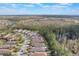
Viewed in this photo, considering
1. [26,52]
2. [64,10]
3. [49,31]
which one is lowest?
[26,52]

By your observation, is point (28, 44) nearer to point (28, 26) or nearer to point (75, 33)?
point (28, 26)

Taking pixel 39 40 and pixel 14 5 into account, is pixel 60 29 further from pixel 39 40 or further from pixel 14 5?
pixel 14 5

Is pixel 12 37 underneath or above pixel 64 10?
underneath

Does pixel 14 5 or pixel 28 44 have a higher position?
pixel 14 5

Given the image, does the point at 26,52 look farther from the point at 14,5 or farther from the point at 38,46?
the point at 14,5

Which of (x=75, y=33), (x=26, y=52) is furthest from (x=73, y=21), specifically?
(x=26, y=52)

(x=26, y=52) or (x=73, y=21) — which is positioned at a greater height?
(x=73, y=21)

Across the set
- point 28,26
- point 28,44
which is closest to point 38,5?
point 28,26

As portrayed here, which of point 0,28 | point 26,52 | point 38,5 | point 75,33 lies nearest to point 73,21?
point 75,33
